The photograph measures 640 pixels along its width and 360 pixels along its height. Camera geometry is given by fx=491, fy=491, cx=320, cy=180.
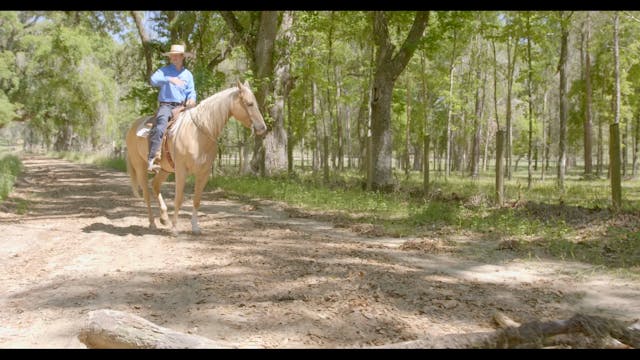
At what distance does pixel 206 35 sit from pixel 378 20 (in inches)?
505

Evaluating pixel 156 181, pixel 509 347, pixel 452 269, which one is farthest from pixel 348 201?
pixel 509 347

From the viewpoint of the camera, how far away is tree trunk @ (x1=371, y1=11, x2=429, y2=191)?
50.5 feet

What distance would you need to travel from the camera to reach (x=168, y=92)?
890 cm

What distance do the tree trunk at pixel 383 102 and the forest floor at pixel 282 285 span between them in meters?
6.39

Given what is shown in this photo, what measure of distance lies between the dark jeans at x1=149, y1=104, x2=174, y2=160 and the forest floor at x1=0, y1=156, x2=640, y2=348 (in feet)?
4.93

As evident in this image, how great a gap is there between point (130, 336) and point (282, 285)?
7.88ft

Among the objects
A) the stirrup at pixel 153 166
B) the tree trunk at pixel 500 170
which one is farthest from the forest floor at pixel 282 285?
the tree trunk at pixel 500 170

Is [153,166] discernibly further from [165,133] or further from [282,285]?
[282,285]

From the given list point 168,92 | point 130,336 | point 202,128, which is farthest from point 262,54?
point 130,336

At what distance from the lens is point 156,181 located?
30.9 ft

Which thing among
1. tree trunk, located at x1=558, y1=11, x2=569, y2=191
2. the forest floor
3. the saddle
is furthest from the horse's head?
tree trunk, located at x1=558, y1=11, x2=569, y2=191

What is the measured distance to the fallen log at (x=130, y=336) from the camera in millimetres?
3031

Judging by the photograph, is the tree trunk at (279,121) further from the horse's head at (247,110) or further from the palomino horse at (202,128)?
the horse's head at (247,110)

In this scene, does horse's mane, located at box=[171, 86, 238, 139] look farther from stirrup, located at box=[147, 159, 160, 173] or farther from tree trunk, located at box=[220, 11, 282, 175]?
tree trunk, located at box=[220, 11, 282, 175]
